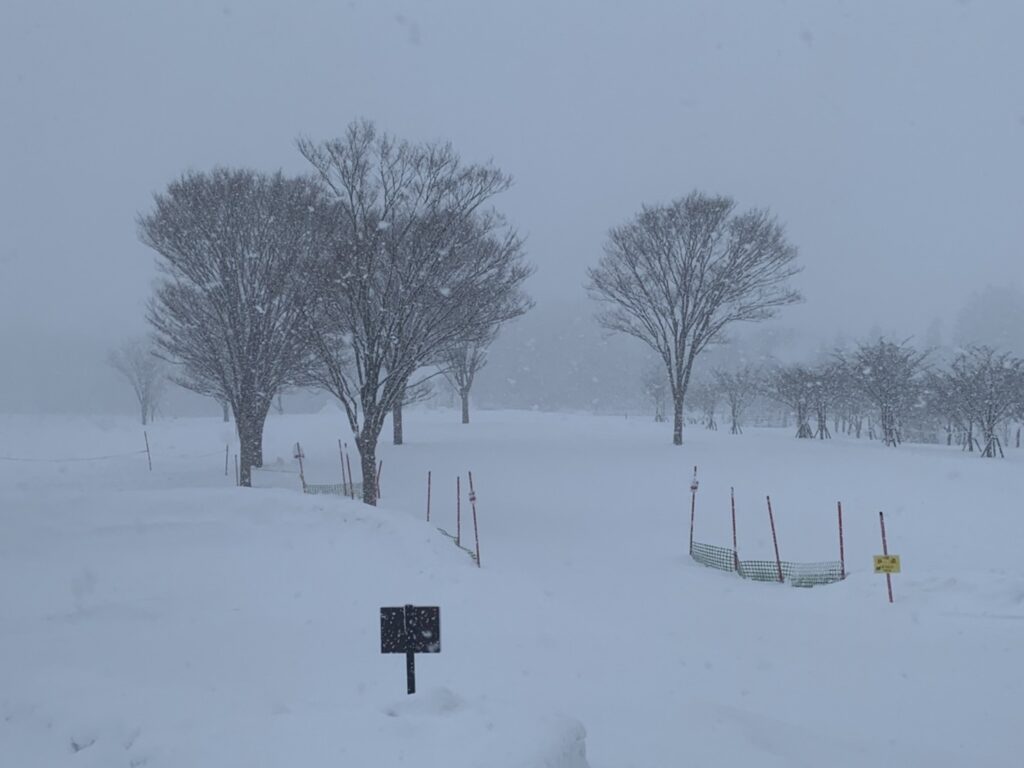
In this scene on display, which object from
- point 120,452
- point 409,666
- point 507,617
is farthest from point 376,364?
point 120,452

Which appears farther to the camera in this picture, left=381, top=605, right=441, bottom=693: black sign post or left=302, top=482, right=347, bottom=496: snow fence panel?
left=302, top=482, right=347, bottom=496: snow fence panel

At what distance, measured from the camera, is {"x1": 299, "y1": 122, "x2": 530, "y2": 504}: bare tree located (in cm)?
1664

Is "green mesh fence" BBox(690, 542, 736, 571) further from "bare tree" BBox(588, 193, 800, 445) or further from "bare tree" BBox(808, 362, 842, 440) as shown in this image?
"bare tree" BBox(808, 362, 842, 440)

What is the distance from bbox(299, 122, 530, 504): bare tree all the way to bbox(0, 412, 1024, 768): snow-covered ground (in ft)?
14.0

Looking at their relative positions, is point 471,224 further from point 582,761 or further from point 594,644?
point 582,761

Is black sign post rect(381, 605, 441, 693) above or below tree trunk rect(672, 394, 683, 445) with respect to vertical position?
below

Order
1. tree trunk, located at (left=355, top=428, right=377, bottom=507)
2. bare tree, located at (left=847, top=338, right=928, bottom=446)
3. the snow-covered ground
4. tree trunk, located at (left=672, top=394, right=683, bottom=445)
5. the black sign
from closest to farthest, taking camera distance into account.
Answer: the snow-covered ground → the black sign → tree trunk, located at (left=355, top=428, right=377, bottom=507) → tree trunk, located at (left=672, top=394, right=683, bottom=445) → bare tree, located at (left=847, top=338, right=928, bottom=446)

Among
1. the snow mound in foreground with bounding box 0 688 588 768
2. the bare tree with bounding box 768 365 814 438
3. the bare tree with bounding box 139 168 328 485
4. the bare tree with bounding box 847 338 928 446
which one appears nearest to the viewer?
the snow mound in foreground with bounding box 0 688 588 768

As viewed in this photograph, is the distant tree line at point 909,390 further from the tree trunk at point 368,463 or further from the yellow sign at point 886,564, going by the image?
the tree trunk at point 368,463

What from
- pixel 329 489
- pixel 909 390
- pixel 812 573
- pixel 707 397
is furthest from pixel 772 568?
pixel 707 397

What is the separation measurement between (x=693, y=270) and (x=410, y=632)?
23.0m

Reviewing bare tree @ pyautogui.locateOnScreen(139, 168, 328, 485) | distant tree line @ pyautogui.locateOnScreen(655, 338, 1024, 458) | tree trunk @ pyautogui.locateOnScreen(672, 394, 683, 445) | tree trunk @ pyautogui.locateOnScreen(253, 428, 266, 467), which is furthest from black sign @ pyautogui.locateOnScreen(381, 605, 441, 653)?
distant tree line @ pyautogui.locateOnScreen(655, 338, 1024, 458)

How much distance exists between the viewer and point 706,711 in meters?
6.68

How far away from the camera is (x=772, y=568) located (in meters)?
12.3
